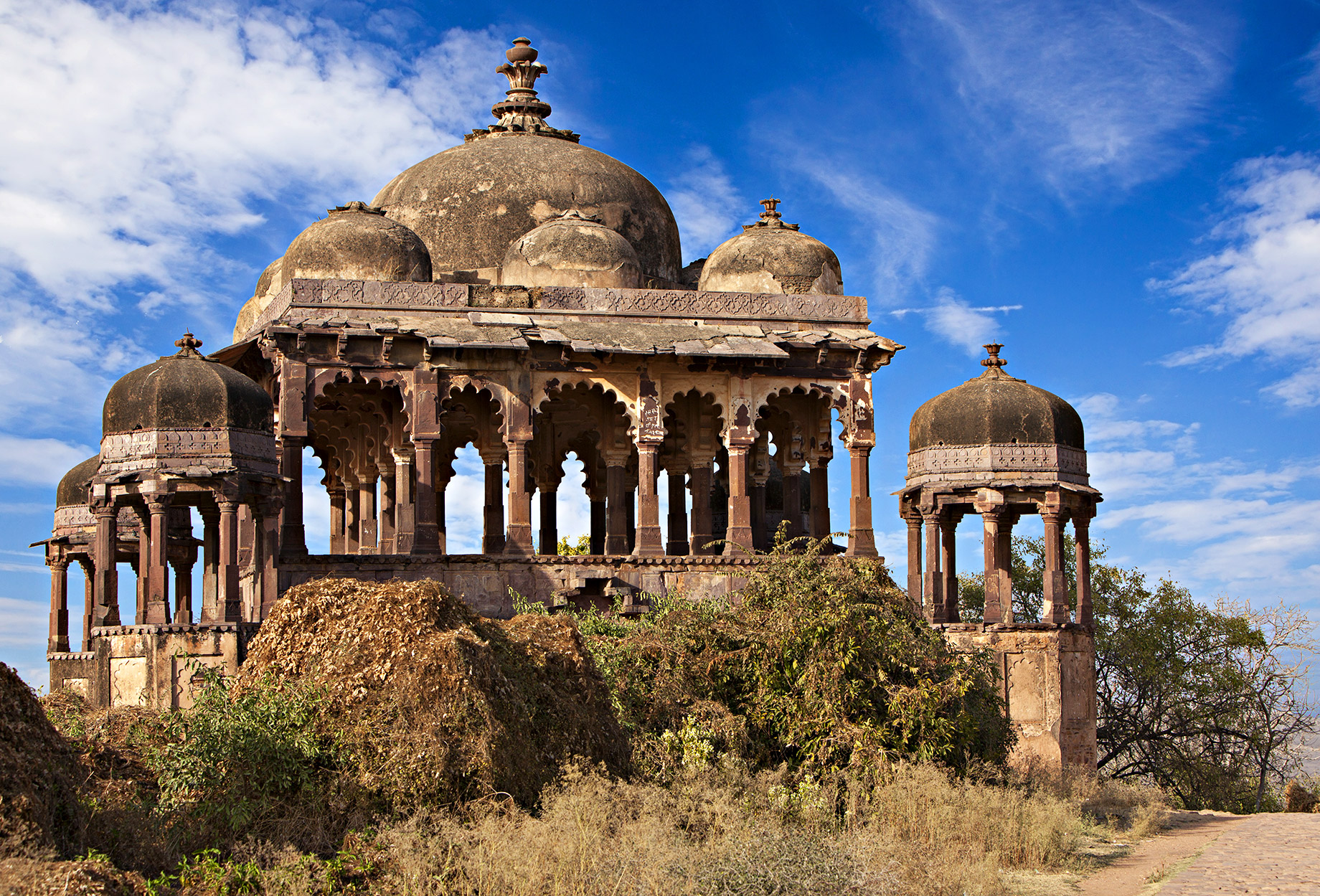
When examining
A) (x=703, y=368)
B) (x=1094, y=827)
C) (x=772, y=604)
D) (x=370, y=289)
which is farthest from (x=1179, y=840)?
(x=370, y=289)

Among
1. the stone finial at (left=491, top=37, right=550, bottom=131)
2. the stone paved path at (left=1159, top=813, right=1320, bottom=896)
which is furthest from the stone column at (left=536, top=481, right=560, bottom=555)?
the stone paved path at (left=1159, top=813, right=1320, bottom=896)

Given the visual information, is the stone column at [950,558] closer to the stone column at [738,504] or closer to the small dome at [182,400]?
the stone column at [738,504]

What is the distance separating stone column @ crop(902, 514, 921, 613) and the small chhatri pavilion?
9 centimetres

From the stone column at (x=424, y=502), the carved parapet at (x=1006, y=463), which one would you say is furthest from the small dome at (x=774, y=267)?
the stone column at (x=424, y=502)

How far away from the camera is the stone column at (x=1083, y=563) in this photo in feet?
64.0

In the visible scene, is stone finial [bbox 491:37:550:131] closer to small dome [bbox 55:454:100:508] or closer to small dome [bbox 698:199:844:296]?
small dome [bbox 698:199:844:296]

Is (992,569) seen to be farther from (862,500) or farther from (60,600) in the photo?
(60,600)

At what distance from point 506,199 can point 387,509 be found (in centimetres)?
516

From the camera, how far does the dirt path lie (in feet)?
40.6

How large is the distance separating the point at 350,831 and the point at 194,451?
9009 mm

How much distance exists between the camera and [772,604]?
1443 centimetres

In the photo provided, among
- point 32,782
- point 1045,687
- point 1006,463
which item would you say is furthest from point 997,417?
point 32,782

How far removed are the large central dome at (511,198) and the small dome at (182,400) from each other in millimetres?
5591

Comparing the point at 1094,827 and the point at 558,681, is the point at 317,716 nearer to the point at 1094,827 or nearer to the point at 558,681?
the point at 558,681
